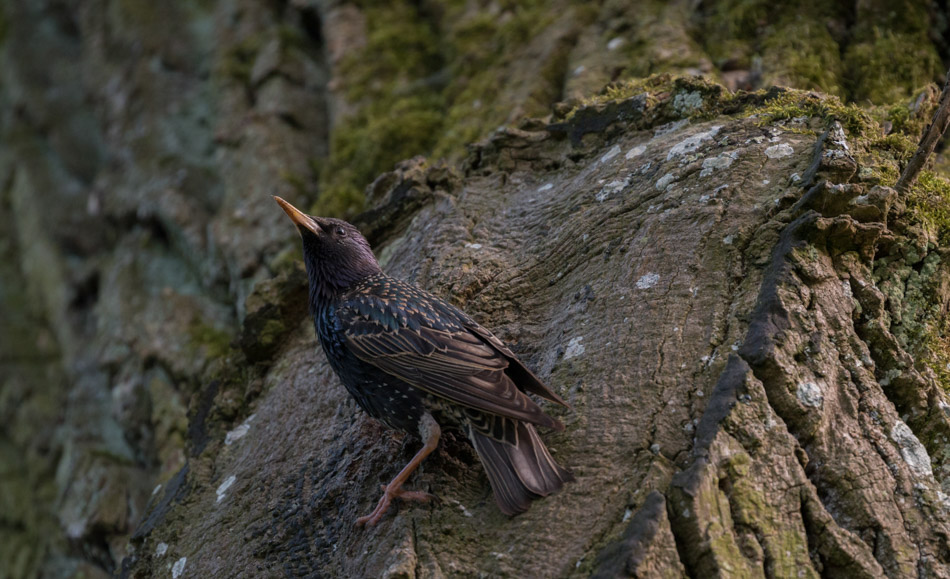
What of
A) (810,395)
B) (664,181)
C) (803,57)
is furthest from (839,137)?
(803,57)

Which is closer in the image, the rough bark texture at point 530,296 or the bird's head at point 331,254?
the rough bark texture at point 530,296

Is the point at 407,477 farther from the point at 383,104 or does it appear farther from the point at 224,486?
the point at 383,104

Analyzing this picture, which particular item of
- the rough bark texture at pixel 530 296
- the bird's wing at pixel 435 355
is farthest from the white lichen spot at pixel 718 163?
the bird's wing at pixel 435 355

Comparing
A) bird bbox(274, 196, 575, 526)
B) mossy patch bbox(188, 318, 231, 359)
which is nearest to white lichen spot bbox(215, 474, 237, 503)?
bird bbox(274, 196, 575, 526)

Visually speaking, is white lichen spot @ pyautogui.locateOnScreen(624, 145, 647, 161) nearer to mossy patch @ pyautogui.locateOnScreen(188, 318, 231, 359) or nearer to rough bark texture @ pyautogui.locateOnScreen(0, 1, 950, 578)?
rough bark texture @ pyautogui.locateOnScreen(0, 1, 950, 578)

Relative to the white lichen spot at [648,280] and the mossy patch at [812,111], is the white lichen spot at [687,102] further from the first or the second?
the white lichen spot at [648,280]

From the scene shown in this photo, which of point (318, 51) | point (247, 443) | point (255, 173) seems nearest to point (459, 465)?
point (247, 443)

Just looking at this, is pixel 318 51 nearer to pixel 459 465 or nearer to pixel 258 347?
pixel 258 347
